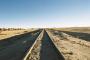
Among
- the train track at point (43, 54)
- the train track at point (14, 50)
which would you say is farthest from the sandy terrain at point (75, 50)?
the train track at point (14, 50)

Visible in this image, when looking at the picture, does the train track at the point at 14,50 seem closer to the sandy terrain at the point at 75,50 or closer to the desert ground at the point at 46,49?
the desert ground at the point at 46,49

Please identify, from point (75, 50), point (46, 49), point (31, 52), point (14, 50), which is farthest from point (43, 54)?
point (14, 50)

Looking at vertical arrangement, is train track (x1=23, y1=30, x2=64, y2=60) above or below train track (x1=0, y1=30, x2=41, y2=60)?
above

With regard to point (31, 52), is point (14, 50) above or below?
below

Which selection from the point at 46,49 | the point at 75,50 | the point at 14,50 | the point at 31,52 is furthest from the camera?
the point at 14,50

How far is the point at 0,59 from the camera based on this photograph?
411 inches

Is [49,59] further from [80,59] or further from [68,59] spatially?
[80,59]

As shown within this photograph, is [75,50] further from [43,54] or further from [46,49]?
[43,54]

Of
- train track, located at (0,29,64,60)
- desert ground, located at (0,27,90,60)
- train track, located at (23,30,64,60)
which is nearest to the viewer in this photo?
train track, located at (23,30,64,60)

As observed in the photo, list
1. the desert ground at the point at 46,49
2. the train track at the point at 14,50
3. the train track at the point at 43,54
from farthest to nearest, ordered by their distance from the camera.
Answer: the train track at the point at 14,50 → the desert ground at the point at 46,49 → the train track at the point at 43,54

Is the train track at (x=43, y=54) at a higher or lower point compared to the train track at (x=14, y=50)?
higher

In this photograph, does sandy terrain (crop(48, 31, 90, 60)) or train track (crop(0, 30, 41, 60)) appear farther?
train track (crop(0, 30, 41, 60))

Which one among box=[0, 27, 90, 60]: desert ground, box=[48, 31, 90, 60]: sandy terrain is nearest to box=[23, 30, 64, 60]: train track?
box=[0, 27, 90, 60]: desert ground

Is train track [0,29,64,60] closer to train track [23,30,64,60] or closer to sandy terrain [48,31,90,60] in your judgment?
train track [23,30,64,60]
